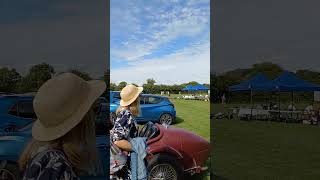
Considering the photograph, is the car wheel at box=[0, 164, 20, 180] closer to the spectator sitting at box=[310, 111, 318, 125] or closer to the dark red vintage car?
the dark red vintage car

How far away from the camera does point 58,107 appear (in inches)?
55.7

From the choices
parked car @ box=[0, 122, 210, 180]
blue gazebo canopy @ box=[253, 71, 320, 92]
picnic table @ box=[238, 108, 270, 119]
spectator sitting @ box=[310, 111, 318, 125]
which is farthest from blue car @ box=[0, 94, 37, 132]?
spectator sitting @ box=[310, 111, 318, 125]

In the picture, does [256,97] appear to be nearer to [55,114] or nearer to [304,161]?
[304,161]

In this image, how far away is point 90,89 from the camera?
5.07 feet

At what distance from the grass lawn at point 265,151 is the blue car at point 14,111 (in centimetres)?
302

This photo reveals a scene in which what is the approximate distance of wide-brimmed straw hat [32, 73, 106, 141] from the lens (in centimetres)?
140

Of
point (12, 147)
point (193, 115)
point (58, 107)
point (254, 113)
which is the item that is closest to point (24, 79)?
point (12, 147)

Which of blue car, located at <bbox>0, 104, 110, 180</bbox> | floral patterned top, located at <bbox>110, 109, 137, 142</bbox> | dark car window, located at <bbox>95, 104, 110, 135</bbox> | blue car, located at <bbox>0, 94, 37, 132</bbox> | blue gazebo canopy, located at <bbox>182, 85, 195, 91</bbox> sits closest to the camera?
floral patterned top, located at <bbox>110, 109, 137, 142</bbox>

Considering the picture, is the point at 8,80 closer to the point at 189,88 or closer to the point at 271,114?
the point at 189,88

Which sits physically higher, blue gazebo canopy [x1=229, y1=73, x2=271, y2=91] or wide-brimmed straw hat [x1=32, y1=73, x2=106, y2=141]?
blue gazebo canopy [x1=229, y1=73, x2=271, y2=91]

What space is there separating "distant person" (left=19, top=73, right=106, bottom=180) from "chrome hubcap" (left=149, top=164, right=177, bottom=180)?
145 inches

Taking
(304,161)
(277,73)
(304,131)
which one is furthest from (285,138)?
(277,73)

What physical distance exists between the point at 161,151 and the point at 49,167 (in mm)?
3952

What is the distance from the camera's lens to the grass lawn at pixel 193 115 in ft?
28.8
